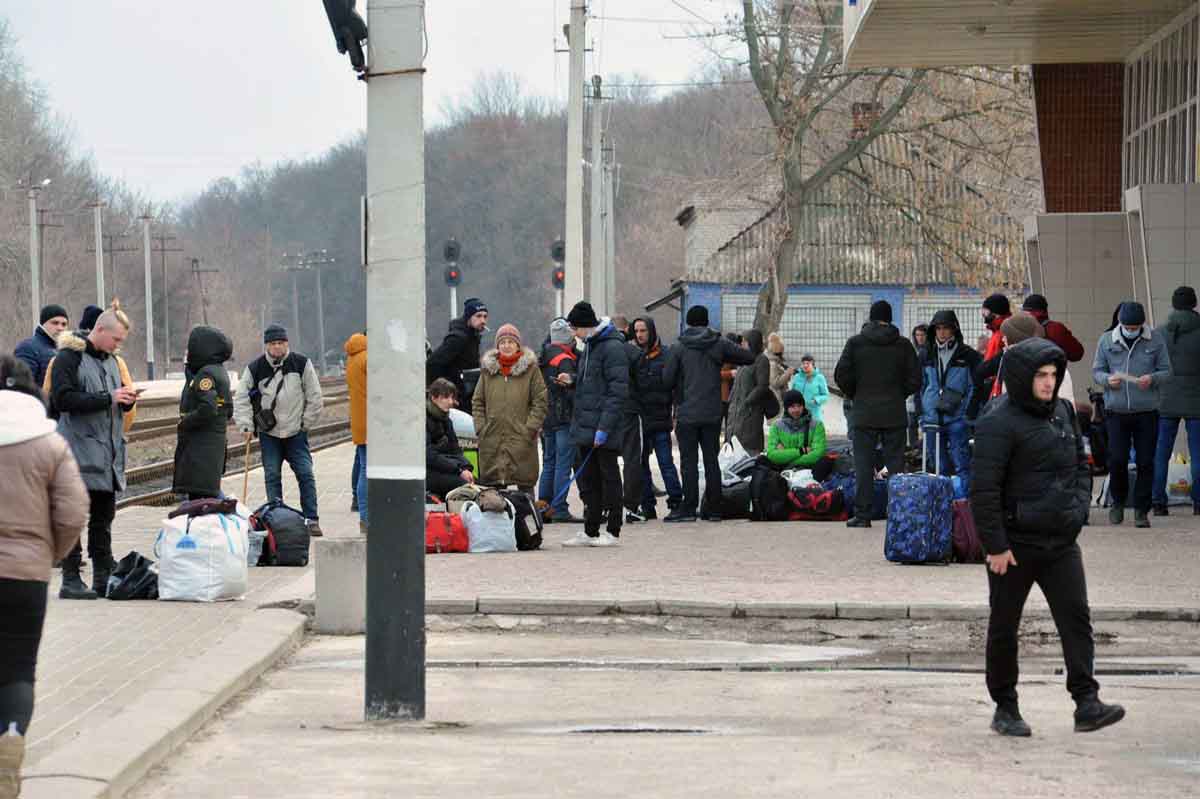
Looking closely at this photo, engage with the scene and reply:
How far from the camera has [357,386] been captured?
56.0 feet

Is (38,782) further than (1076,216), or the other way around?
(1076,216)

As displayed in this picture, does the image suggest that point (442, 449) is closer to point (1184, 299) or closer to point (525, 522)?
point (525, 522)

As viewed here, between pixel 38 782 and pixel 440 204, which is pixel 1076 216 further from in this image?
pixel 440 204

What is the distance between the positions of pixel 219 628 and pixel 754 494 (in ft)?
26.8

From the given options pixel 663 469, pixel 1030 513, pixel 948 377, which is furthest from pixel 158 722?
pixel 948 377

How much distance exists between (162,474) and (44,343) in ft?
46.0

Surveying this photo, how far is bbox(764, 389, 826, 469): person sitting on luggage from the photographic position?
1862cm

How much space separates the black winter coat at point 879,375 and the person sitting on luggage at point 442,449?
10.6ft

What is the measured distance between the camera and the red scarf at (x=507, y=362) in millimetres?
16500

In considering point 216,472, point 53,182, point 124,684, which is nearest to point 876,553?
point 216,472

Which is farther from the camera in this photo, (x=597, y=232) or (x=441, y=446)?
(x=597, y=232)

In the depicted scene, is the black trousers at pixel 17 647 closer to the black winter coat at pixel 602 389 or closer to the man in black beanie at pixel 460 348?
the black winter coat at pixel 602 389

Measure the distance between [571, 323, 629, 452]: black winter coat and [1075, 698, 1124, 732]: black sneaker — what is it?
747 centimetres

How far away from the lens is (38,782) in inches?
263
